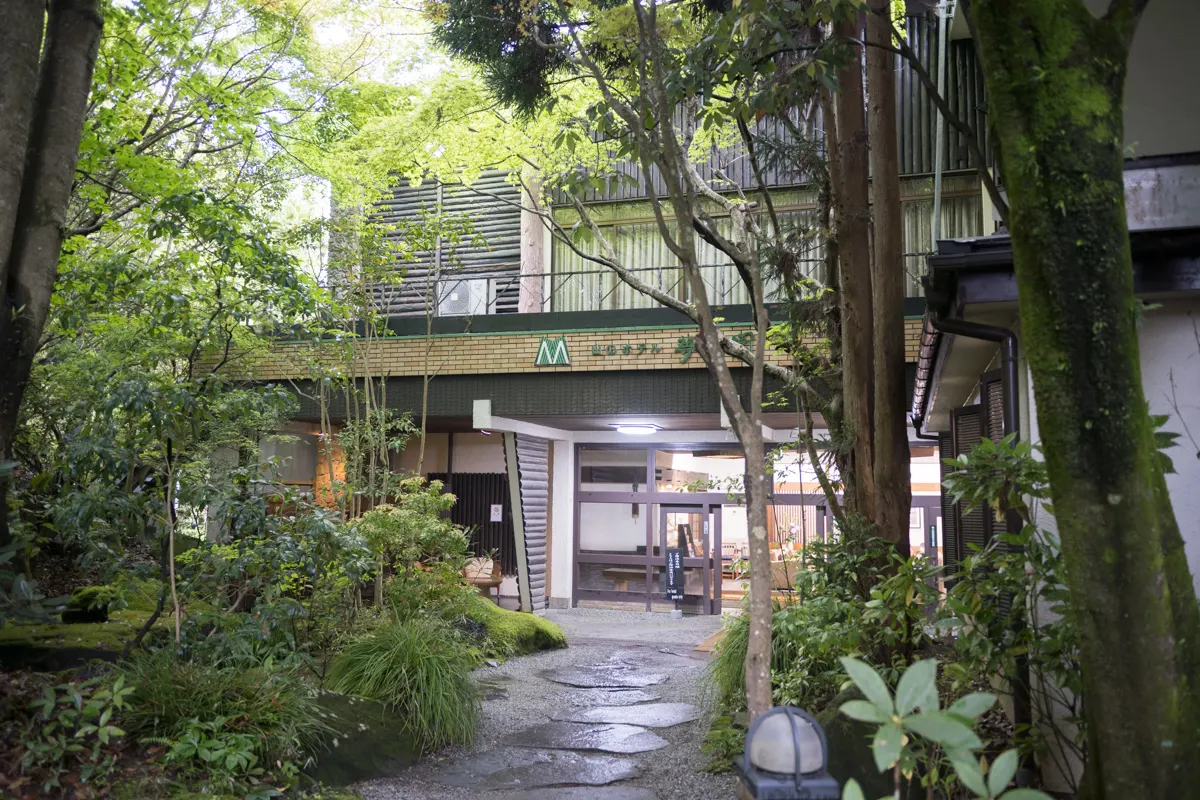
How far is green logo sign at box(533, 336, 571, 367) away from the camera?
13383mm

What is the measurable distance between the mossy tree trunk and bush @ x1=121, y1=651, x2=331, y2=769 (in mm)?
4245

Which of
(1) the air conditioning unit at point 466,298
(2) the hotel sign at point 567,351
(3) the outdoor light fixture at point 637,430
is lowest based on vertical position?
(3) the outdoor light fixture at point 637,430

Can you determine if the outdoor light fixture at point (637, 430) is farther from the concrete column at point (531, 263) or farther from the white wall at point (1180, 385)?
the white wall at point (1180, 385)

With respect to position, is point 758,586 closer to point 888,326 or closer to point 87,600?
point 888,326

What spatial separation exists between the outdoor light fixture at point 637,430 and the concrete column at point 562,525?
1140 mm

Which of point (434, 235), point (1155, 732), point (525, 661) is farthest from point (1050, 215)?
point (525, 661)

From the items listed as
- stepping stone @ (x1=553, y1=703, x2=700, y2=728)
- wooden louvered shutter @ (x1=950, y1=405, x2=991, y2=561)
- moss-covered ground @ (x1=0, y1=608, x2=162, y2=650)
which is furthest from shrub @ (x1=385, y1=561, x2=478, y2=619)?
wooden louvered shutter @ (x1=950, y1=405, x2=991, y2=561)

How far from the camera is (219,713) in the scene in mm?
5344

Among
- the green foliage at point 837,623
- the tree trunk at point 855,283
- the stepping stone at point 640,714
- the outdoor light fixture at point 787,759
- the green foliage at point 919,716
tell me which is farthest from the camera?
the stepping stone at point 640,714

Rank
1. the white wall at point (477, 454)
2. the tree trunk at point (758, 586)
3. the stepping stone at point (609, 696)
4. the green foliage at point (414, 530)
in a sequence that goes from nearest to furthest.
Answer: the tree trunk at point (758, 586)
the stepping stone at point (609, 696)
the green foliage at point (414, 530)
the white wall at point (477, 454)

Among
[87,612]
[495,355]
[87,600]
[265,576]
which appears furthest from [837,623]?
[495,355]

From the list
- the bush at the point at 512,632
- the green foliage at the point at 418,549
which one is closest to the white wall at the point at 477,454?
the bush at the point at 512,632

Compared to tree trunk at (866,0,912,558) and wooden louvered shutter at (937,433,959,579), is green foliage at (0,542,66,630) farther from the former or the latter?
wooden louvered shutter at (937,433,959,579)

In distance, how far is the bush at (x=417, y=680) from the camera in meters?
6.97
